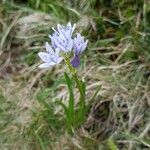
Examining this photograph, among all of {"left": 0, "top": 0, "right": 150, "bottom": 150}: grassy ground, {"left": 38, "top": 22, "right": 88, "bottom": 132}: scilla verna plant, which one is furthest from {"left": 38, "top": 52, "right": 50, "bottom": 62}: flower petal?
{"left": 0, "top": 0, "right": 150, "bottom": 150}: grassy ground

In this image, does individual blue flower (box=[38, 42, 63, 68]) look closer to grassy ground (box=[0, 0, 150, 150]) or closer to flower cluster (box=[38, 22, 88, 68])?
flower cluster (box=[38, 22, 88, 68])

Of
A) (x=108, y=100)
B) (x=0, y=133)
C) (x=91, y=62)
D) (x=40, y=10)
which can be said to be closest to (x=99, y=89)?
(x=108, y=100)

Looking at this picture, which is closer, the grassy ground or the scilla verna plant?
the scilla verna plant

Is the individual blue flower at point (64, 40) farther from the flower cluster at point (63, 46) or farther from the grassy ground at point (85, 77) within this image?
the grassy ground at point (85, 77)

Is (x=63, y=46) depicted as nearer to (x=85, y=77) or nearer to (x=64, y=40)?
(x=64, y=40)

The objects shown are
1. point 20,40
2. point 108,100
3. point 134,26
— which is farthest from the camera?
point 20,40

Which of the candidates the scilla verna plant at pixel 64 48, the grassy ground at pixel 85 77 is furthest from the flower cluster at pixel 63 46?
the grassy ground at pixel 85 77

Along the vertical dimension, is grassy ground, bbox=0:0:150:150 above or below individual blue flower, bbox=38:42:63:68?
below

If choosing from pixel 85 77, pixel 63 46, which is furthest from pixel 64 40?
pixel 85 77

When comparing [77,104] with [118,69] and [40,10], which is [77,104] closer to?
[118,69]
